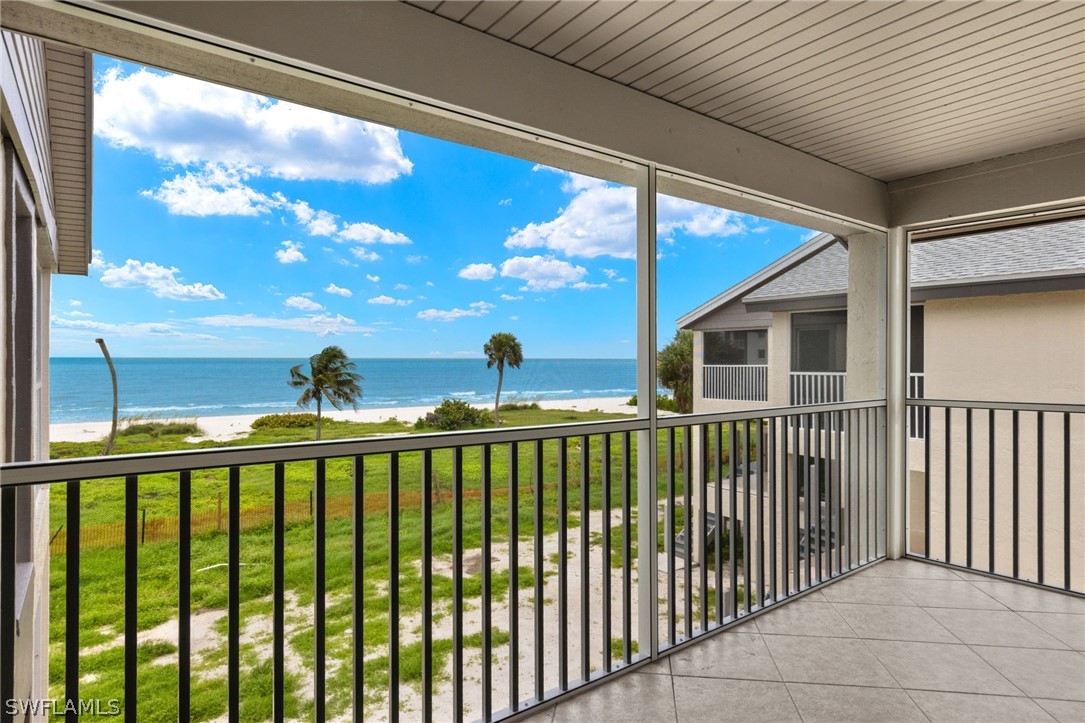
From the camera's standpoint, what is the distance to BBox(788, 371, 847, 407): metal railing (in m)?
3.73

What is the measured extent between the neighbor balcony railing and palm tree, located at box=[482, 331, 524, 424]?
2.23ft

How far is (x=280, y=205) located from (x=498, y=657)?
11.7 ft

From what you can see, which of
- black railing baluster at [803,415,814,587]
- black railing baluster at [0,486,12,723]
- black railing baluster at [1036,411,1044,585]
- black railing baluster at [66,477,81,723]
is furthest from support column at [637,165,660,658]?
black railing baluster at [1036,411,1044,585]

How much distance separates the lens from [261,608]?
3.53 m

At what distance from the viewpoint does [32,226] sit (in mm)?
2121

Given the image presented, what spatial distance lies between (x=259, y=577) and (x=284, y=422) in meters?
2.12

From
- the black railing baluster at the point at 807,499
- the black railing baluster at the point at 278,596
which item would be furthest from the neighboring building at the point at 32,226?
the black railing baluster at the point at 807,499

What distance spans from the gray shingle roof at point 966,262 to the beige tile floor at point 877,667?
78.9 inches

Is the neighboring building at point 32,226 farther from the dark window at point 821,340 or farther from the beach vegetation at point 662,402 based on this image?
the dark window at point 821,340

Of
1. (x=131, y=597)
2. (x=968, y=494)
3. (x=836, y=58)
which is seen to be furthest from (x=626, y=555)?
(x=968, y=494)

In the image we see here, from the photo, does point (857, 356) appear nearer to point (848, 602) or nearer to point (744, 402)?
point (744, 402)

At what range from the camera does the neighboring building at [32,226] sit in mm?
1708

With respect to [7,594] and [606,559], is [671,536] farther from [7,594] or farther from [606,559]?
[7,594]

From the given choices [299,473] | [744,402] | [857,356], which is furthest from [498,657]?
[857,356]
